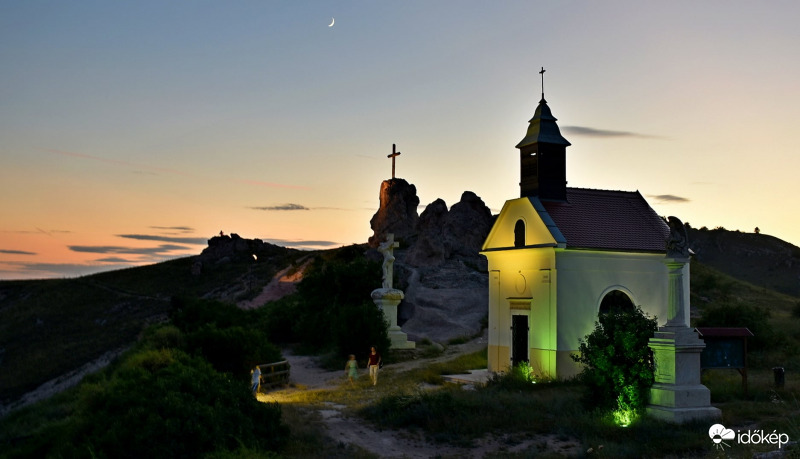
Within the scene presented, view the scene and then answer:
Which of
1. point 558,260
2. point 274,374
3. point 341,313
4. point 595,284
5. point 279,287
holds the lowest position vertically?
point 274,374

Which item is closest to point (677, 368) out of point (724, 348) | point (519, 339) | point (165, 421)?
point (724, 348)

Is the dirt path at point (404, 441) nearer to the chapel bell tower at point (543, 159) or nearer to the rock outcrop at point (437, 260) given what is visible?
the chapel bell tower at point (543, 159)

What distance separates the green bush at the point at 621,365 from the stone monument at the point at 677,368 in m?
0.29

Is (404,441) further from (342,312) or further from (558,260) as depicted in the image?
(342,312)

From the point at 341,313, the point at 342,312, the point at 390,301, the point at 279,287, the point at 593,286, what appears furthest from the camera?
the point at 279,287

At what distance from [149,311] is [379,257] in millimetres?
28136

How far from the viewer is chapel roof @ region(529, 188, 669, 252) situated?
73.4 ft

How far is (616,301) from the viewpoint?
2267 centimetres

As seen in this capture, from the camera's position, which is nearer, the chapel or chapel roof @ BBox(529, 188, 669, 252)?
the chapel

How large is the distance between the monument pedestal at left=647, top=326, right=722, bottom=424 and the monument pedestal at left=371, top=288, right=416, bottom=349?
1650cm

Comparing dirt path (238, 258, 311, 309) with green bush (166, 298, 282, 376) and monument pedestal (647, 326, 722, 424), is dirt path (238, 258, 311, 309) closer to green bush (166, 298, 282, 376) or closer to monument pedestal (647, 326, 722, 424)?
green bush (166, 298, 282, 376)

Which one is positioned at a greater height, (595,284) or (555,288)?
(595,284)

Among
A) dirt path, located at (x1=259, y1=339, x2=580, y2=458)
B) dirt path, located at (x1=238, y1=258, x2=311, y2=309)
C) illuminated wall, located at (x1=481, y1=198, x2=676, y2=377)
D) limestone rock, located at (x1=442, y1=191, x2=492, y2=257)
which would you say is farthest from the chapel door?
dirt path, located at (x1=238, y1=258, x2=311, y2=309)

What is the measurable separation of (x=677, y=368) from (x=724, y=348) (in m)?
3.29
